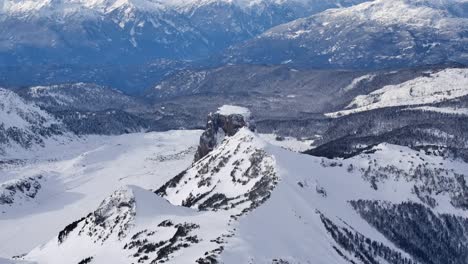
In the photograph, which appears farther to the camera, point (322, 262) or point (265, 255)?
point (322, 262)

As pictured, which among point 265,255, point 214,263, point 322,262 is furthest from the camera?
point 322,262

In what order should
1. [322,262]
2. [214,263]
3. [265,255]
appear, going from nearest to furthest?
[214,263]
[265,255]
[322,262]

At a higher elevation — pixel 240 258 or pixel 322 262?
pixel 240 258

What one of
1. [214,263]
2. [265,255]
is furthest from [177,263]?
[265,255]

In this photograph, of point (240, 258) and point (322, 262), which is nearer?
point (240, 258)

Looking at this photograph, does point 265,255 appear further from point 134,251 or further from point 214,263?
point 134,251

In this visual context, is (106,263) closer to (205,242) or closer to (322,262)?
(205,242)

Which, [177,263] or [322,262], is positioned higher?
[177,263]

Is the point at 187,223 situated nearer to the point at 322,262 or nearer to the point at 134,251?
the point at 134,251

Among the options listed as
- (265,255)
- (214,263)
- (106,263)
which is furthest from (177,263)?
(106,263)
